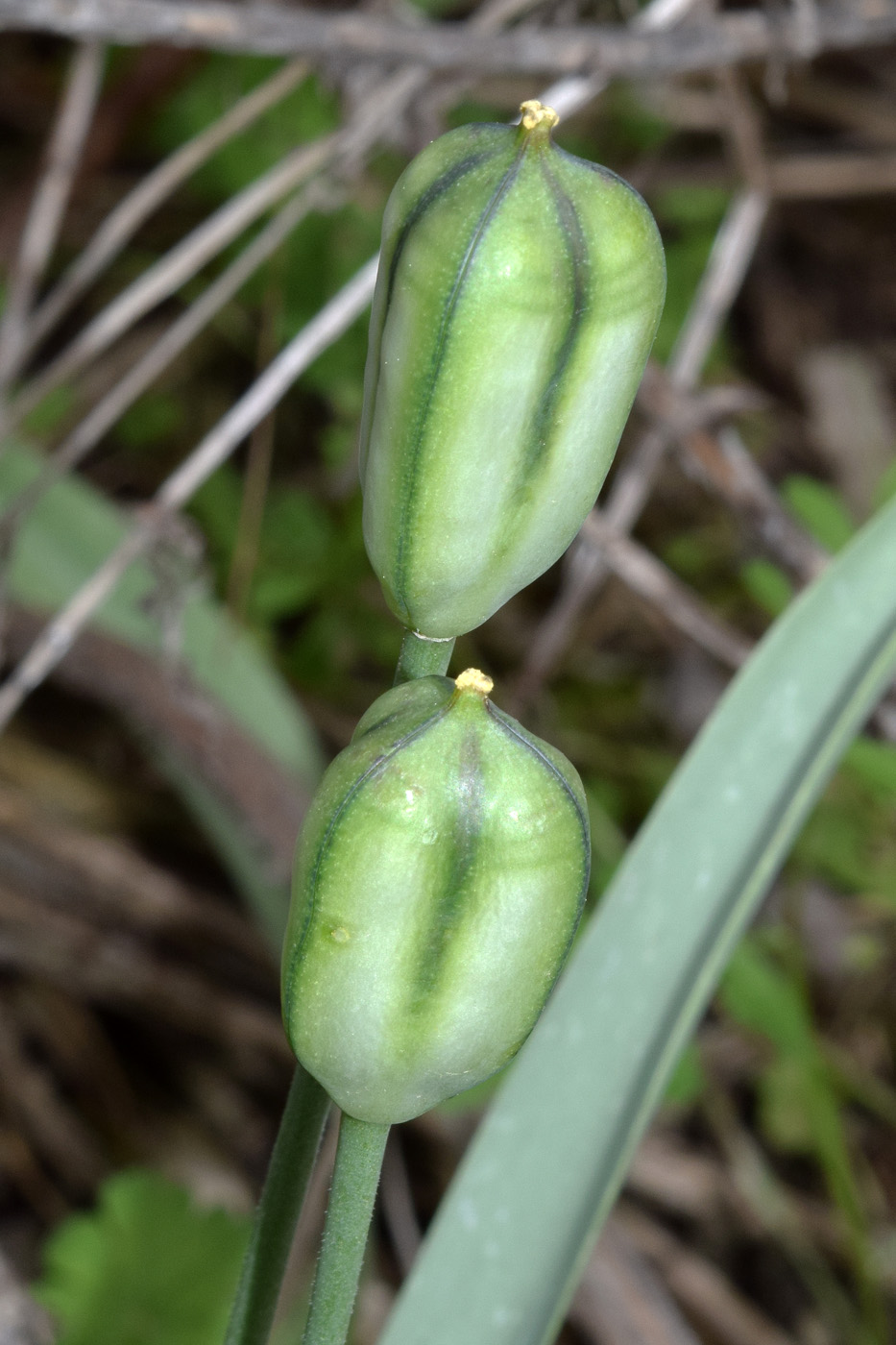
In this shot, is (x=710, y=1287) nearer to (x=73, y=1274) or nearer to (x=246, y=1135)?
(x=246, y=1135)

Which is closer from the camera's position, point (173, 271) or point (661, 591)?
point (173, 271)

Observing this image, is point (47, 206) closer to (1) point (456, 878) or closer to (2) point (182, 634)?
(2) point (182, 634)

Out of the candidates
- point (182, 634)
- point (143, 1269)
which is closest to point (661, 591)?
point (182, 634)

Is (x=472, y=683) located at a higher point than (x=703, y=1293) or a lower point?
higher

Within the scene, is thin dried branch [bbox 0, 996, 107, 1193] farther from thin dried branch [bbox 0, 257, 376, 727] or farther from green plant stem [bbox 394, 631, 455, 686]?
green plant stem [bbox 394, 631, 455, 686]

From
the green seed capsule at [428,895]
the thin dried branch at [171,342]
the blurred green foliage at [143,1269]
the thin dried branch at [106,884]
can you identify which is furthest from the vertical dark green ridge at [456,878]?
the thin dried branch at [106,884]

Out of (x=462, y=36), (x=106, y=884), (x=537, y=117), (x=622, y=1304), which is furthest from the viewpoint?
(x=106, y=884)

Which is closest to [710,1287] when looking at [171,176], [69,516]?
[69,516]
